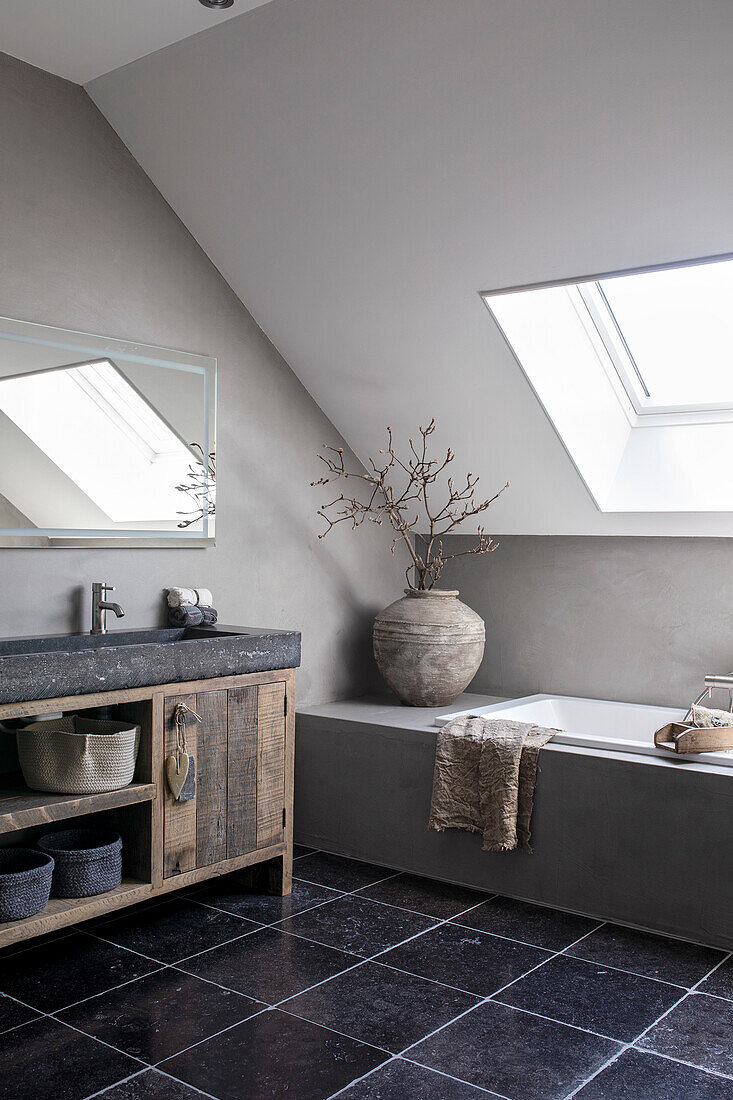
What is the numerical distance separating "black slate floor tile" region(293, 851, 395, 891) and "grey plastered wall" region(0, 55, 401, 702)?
27.8 inches

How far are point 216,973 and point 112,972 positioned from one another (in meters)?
0.27

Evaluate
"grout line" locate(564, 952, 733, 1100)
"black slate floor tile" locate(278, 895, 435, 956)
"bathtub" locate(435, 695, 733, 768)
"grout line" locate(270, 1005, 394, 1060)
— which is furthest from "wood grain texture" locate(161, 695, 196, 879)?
"grout line" locate(564, 952, 733, 1100)

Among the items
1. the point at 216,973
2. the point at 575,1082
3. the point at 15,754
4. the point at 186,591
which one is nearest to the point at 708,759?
the point at 575,1082

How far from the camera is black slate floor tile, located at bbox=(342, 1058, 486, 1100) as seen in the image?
80.6 inches

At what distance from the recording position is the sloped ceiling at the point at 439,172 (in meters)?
2.52

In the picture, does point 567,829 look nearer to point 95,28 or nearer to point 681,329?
point 681,329

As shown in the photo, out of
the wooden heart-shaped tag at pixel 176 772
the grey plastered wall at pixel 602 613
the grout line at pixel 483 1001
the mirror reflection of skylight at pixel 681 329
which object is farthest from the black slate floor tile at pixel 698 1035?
the mirror reflection of skylight at pixel 681 329

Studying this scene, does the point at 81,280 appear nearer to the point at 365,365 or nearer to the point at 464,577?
the point at 365,365

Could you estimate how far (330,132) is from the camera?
3.03 m

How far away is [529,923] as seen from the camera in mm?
3025

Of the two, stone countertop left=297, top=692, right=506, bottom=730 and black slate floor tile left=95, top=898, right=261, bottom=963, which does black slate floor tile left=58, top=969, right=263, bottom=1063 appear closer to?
black slate floor tile left=95, top=898, right=261, bottom=963

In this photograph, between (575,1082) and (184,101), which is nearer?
(575,1082)

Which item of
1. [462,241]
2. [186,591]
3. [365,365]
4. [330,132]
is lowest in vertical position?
[186,591]

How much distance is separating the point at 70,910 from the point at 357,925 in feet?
2.84
